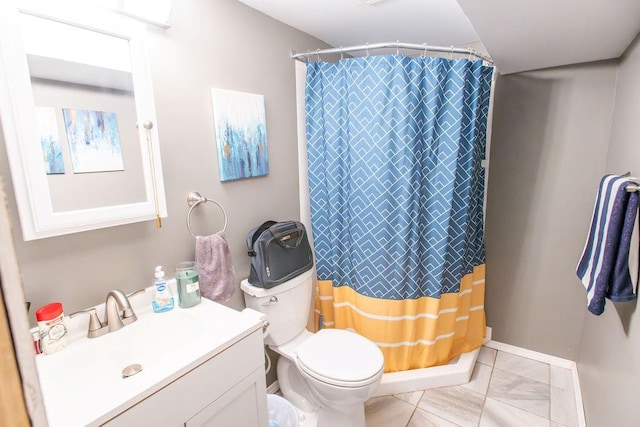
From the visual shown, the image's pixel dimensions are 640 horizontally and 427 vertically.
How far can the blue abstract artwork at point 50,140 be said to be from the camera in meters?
0.96

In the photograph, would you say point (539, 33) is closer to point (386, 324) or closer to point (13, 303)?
point (386, 324)

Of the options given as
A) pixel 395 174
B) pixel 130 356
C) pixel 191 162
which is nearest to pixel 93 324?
pixel 130 356

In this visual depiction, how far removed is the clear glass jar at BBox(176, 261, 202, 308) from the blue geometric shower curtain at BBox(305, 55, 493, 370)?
885 millimetres

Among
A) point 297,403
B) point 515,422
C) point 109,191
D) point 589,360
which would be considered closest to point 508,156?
point 589,360

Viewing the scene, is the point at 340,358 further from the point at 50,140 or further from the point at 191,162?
the point at 50,140

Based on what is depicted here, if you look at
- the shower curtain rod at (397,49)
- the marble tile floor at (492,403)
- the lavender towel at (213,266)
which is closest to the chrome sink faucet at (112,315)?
the lavender towel at (213,266)

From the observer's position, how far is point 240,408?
3.72 feet

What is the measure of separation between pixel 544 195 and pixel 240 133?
6.40ft

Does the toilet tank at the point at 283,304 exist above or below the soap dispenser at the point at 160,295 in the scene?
below

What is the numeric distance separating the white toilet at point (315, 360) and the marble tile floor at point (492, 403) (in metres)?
0.36

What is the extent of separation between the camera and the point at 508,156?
2.16m

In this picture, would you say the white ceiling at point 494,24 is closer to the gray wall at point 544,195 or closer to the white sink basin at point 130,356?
the gray wall at point 544,195

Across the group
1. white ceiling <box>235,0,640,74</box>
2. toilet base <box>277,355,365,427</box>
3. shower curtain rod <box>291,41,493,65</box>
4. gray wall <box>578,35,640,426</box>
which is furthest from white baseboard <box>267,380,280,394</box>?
white ceiling <box>235,0,640,74</box>

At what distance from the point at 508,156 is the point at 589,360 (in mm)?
1293
